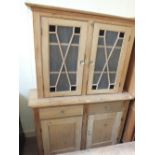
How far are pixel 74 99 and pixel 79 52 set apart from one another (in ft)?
1.58

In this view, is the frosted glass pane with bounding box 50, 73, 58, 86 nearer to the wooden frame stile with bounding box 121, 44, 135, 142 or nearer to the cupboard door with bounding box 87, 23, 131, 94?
the cupboard door with bounding box 87, 23, 131, 94

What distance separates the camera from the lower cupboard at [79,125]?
1.44 metres

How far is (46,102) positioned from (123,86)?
0.91 m

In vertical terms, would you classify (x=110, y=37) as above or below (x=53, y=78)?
above

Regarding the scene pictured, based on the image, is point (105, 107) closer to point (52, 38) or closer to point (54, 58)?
point (54, 58)

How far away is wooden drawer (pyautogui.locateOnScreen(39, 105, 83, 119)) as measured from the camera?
1387 millimetres

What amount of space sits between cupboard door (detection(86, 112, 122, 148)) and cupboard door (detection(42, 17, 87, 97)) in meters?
0.41

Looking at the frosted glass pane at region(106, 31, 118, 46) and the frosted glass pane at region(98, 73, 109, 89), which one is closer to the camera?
the frosted glass pane at region(106, 31, 118, 46)

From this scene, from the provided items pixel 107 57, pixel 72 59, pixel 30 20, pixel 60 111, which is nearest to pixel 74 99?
pixel 60 111

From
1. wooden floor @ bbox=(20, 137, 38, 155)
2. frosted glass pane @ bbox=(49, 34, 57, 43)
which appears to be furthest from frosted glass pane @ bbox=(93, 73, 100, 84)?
wooden floor @ bbox=(20, 137, 38, 155)

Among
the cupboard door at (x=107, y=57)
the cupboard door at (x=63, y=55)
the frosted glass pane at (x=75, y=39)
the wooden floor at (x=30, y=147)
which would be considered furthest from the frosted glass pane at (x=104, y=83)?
the wooden floor at (x=30, y=147)

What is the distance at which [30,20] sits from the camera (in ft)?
4.93

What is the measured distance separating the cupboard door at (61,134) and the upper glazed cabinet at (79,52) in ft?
1.02

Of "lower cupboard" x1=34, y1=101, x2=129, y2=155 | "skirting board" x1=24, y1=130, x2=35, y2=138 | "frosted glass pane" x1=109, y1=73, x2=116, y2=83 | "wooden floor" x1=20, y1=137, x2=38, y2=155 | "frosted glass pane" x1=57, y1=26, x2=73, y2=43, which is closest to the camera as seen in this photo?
"frosted glass pane" x1=57, y1=26, x2=73, y2=43
